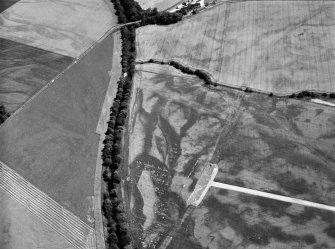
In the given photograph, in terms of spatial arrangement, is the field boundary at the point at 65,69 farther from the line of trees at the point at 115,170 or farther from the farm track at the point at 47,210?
the farm track at the point at 47,210

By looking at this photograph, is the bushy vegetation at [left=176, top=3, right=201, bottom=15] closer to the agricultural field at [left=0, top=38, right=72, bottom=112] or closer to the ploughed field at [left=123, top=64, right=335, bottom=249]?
the ploughed field at [left=123, top=64, right=335, bottom=249]

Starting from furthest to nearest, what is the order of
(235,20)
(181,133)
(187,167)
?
(235,20)
(181,133)
(187,167)

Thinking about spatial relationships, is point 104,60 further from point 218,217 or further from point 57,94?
point 218,217

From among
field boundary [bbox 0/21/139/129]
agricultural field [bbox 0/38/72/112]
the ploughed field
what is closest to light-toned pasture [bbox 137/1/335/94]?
the ploughed field

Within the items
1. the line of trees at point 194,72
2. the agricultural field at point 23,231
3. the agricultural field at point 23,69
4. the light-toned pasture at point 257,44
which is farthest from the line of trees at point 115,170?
the agricultural field at point 23,69

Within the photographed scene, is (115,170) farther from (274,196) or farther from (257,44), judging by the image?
(257,44)

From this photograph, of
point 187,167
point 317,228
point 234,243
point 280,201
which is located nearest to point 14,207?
point 187,167
